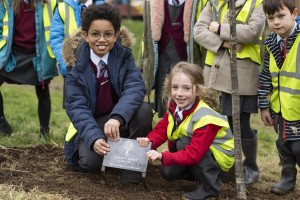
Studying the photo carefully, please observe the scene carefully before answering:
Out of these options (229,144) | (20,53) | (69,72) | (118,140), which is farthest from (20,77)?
(229,144)

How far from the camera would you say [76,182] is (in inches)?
182

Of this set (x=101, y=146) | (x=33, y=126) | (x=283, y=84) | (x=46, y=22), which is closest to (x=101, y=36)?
(x=101, y=146)

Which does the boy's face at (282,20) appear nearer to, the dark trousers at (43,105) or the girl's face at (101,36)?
the girl's face at (101,36)

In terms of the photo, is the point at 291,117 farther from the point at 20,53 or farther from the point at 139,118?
the point at 20,53

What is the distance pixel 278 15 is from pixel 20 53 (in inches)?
111

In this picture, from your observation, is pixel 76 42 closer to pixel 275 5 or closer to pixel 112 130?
pixel 112 130

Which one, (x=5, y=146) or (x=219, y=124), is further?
(x=5, y=146)

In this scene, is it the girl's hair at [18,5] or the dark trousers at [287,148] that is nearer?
the dark trousers at [287,148]

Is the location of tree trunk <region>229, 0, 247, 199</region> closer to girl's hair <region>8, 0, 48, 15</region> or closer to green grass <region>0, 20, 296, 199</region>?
green grass <region>0, 20, 296, 199</region>

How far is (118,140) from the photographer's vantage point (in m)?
4.48

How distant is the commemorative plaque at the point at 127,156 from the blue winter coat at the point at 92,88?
148 mm

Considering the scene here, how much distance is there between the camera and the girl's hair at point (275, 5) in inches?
184

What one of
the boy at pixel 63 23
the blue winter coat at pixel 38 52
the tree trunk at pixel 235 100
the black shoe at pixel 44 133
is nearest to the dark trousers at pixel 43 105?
the black shoe at pixel 44 133

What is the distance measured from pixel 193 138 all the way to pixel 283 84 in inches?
40.1
